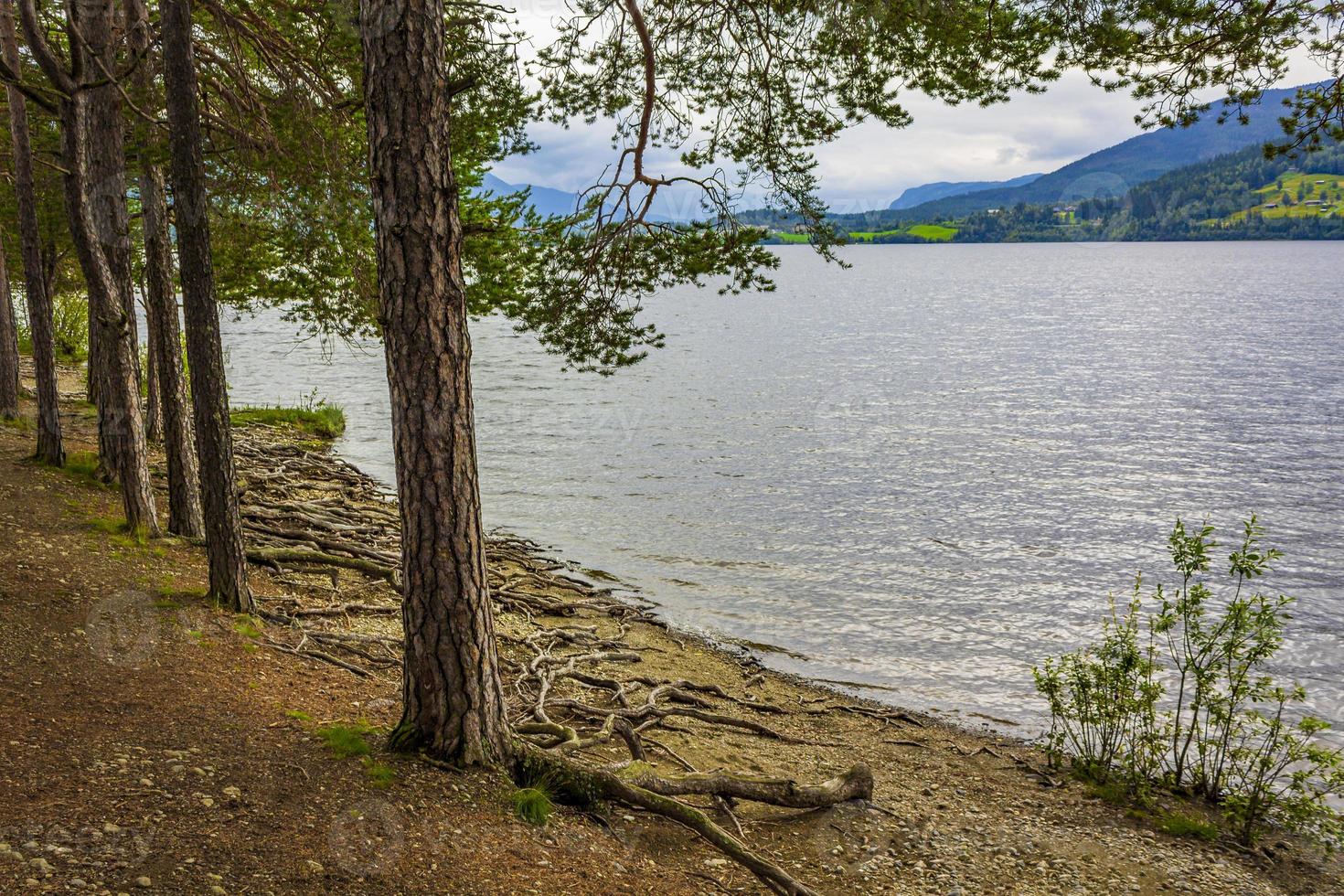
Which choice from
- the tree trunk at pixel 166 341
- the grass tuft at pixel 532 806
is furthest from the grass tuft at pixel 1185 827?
the tree trunk at pixel 166 341

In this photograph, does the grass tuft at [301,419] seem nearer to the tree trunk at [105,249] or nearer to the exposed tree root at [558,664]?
the exposed tree root at [558,664]

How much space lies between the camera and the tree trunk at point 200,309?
7.38m

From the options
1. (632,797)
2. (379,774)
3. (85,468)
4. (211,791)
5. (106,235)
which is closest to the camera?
(211,791)

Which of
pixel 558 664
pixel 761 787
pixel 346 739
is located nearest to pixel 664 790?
pixel 761 787

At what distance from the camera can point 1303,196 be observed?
16650 cm

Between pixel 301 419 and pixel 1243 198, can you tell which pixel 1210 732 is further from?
pixel 1243 198

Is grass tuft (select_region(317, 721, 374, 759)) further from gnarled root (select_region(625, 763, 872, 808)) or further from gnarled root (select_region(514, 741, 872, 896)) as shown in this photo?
gnarled root (select_region(625, 763, 872, 808))

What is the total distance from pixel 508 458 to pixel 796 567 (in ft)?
40.5

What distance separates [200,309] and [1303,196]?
678ft

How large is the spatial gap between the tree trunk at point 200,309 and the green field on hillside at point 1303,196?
20233 cm

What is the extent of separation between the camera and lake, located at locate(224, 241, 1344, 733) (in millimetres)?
14344

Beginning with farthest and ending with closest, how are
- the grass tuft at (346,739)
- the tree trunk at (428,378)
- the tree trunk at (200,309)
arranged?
the tree trunk at (200,309), the grass tuft at (346,739), the tree trunk at (428,378)

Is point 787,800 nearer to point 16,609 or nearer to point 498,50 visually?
point 16,609

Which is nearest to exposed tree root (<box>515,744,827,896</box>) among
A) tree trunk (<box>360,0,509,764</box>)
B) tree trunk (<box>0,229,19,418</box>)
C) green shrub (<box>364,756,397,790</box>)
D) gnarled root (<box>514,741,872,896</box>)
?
gnarled root (<box>514,741,872,896</box>)
